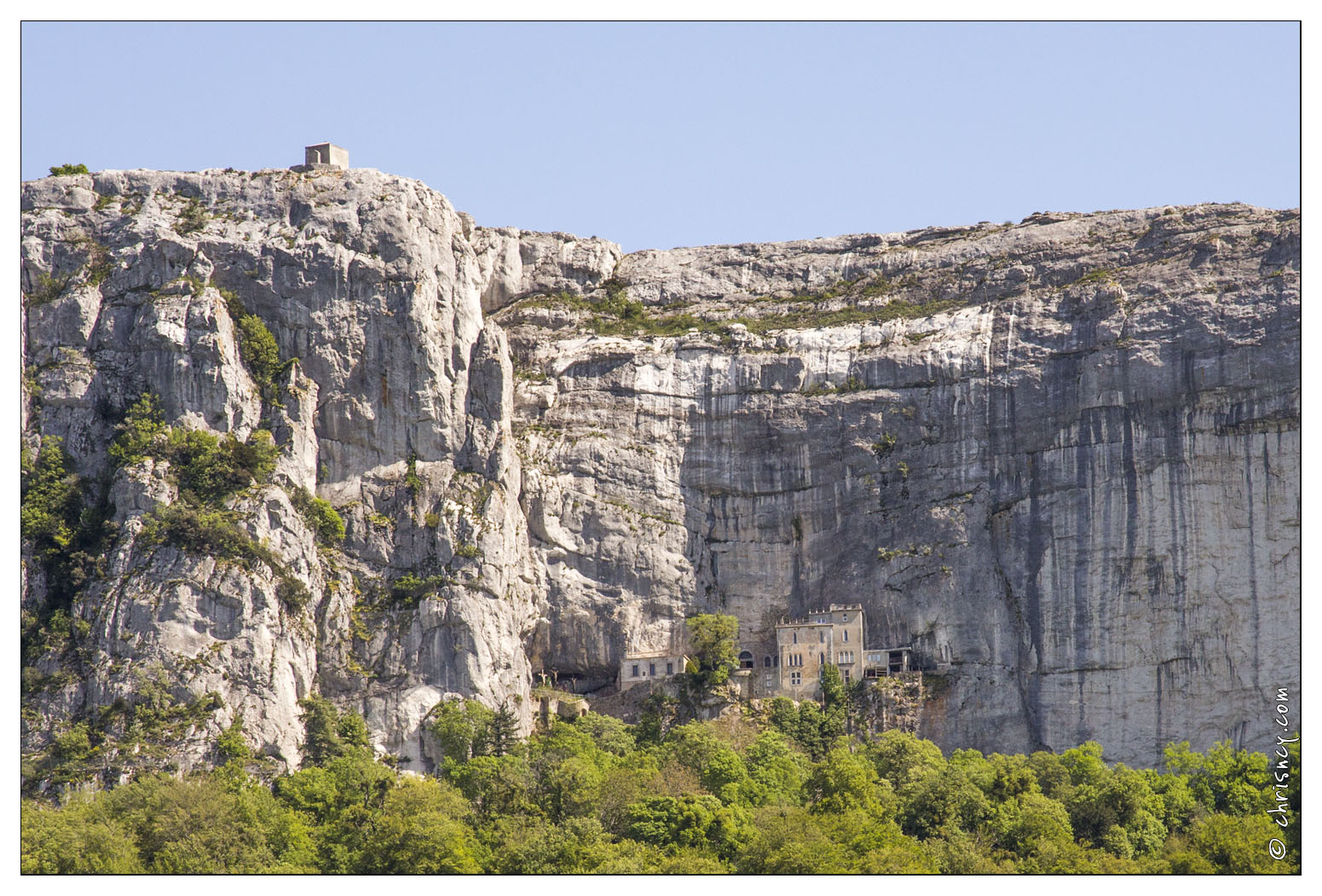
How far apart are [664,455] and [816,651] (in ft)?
46.1

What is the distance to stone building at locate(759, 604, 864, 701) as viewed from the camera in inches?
4520

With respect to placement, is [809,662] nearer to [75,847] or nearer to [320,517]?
[320,517]

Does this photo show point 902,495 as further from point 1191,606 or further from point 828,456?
point 1191,606

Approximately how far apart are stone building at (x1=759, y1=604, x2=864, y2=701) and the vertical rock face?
1.64 metres

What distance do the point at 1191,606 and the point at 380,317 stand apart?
40.2 metres

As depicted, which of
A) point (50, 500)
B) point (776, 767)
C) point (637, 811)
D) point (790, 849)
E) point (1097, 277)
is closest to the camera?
point (790, 849)

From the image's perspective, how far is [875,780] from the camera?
10406 centimetres

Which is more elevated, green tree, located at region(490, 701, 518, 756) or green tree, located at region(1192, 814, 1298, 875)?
green tree, located at region(490, 701, 518, 756)

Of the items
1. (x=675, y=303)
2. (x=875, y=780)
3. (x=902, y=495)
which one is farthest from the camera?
(x=675, y=303)

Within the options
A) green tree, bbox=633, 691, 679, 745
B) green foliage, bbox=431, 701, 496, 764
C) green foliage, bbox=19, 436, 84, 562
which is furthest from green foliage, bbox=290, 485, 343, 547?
green tree, bbox=633, 691, 679, 745

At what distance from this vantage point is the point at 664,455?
406 feet

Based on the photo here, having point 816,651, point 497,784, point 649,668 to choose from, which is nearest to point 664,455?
point 649,668

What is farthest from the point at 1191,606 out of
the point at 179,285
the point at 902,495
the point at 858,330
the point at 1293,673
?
the point at 179,285

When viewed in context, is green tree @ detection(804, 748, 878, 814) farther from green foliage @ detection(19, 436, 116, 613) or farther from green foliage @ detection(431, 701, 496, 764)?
green foliage @ detection(19, 436, 116, 613)
